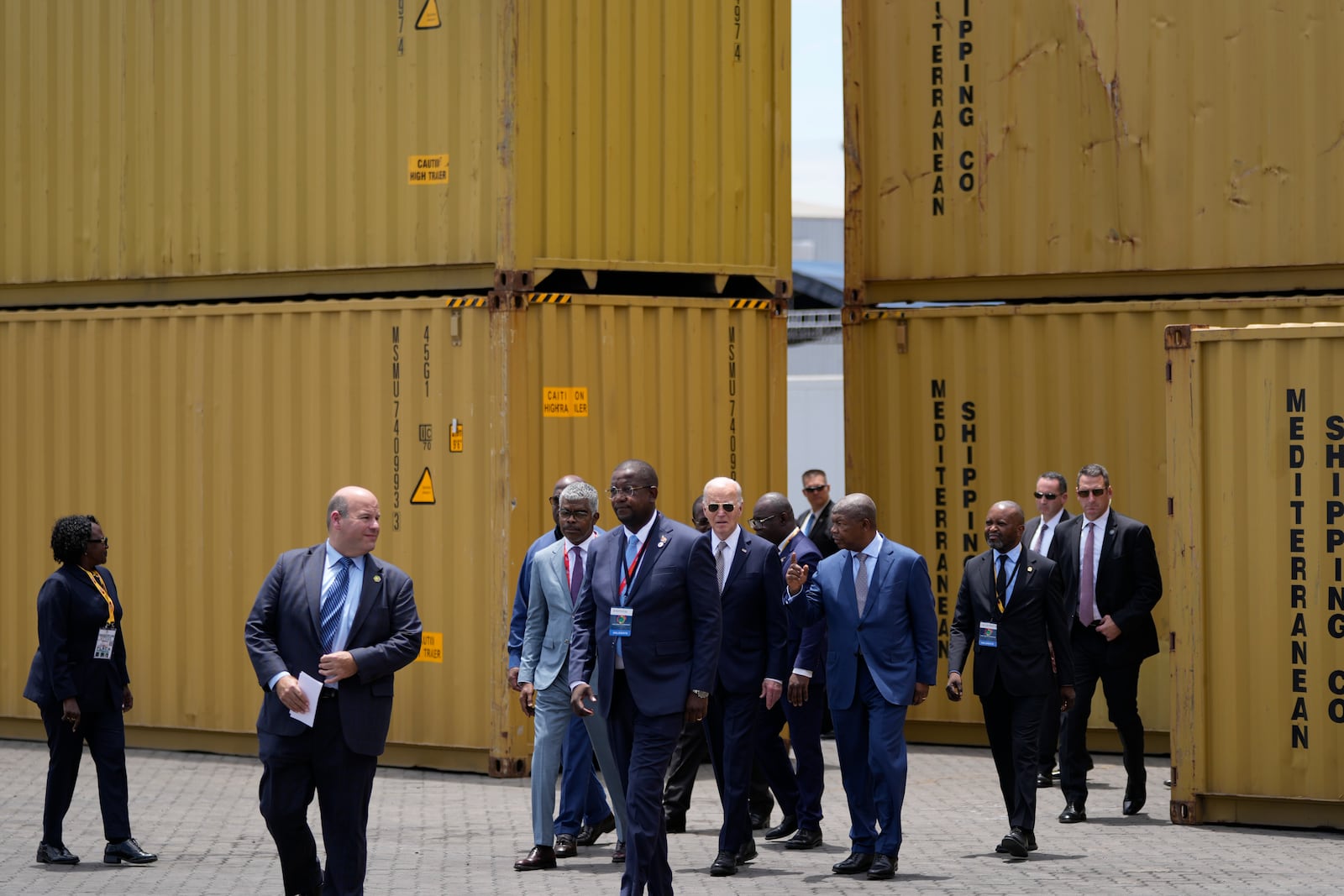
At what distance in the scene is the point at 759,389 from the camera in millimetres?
12414

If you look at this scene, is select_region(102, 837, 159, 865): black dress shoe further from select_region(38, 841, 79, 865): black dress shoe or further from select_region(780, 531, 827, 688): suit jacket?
select_region(780, 531, 827, 688): suit jacket

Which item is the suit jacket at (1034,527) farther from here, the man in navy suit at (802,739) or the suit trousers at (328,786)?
the suit trousers at (328,786)

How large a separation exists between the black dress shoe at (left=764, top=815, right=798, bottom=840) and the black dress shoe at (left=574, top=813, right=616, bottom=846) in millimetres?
836

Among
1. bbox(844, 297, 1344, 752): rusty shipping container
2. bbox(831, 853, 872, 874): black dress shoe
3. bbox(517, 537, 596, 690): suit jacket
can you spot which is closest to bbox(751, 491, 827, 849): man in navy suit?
bbox(831, 853, 872, 874): black dress shoe

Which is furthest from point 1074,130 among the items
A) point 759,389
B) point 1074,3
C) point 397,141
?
point 397,141

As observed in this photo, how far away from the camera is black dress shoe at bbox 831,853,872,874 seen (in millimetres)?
8648

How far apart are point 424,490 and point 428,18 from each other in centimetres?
306

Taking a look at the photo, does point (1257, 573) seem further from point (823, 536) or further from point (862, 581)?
point (823, 536)

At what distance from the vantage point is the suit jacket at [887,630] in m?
8.73

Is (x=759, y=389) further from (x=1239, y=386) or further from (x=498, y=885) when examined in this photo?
(x=498, y=885)

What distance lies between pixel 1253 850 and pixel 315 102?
7.52 meters

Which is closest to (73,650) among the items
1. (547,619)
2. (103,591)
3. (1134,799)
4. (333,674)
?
(103,591)

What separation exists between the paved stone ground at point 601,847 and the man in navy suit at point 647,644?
99cm

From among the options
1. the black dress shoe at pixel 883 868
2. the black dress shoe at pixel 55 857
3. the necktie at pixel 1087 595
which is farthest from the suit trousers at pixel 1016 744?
the black dress shoe at pixel 55 857
